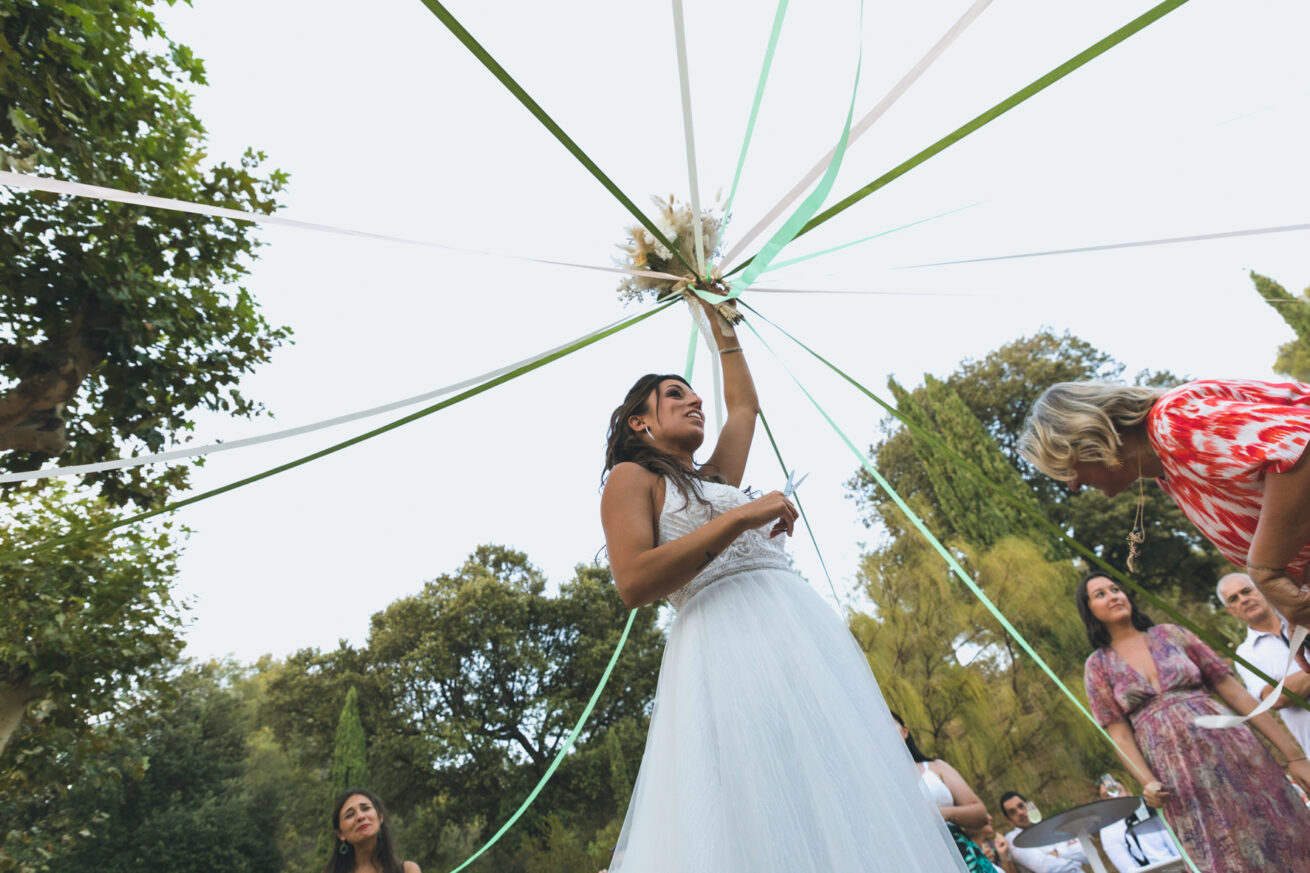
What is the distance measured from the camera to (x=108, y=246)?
5422 mm

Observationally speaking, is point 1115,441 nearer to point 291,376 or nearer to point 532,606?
point 291,376

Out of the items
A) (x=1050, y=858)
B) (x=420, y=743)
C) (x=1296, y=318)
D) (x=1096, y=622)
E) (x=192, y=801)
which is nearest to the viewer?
(x=1096, y=622)

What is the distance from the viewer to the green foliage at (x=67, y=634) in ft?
23.1

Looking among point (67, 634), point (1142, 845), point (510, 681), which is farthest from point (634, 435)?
point (510, 681)

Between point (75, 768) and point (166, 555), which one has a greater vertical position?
point (166, 555)

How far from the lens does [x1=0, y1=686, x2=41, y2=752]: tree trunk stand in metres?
7.36

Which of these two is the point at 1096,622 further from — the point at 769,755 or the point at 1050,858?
the point at 1050,858

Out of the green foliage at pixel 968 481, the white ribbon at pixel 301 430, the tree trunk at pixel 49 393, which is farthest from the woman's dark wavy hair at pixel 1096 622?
the green foliage at pixel 968 481

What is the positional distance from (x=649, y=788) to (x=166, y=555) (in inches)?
384

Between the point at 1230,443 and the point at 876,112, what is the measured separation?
111cm

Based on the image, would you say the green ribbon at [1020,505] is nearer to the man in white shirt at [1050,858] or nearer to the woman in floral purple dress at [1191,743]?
the woman in floral purple dress at [1191,743]

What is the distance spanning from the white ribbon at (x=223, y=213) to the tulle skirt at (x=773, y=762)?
3.97 ft

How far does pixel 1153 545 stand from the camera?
59.7 feet

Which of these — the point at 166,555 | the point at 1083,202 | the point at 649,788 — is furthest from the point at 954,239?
the point at 166,555
